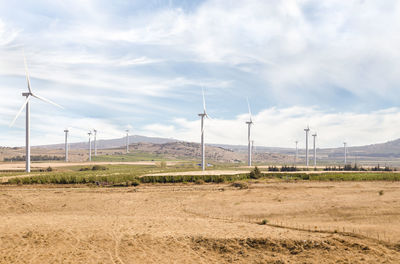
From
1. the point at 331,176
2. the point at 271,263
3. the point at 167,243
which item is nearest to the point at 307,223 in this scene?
the point at 271,263

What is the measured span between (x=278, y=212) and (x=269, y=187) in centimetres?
1948

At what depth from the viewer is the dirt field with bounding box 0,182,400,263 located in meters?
23.1

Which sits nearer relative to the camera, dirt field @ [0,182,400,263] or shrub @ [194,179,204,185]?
dirt field @ [0,182,400,263]

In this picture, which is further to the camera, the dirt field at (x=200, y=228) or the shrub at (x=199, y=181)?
the shrub at (x=199, y=181)

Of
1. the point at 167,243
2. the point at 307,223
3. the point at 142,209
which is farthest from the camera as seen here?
the point at 142,209

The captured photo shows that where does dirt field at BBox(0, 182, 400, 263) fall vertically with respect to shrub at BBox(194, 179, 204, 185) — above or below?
below

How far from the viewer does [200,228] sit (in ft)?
93.1

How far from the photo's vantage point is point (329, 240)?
24234mm

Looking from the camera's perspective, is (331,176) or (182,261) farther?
(331,176)

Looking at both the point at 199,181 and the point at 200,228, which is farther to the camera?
the point at 199,181

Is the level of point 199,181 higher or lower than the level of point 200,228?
higher

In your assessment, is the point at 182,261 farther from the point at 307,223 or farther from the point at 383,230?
the point at 383,230

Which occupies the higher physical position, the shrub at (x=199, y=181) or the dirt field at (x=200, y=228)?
the shrub at (x=199, y=181)

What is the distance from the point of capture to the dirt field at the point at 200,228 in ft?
75.8
